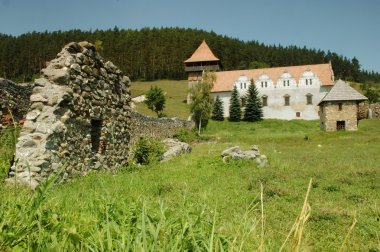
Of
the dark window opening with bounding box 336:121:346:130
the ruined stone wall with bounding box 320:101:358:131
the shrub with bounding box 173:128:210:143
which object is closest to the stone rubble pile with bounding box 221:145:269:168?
the shrub with bounding box 173:128:210:143

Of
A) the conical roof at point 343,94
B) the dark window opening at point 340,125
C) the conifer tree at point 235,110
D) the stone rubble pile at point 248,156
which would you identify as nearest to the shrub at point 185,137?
the conical roof at point 343,94

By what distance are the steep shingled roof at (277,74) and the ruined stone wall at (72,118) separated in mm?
56964

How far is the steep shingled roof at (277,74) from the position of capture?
207 feet

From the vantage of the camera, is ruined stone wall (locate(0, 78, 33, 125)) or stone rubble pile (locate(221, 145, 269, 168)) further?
stone rubble pile (locate(221, 145, 269, 168))

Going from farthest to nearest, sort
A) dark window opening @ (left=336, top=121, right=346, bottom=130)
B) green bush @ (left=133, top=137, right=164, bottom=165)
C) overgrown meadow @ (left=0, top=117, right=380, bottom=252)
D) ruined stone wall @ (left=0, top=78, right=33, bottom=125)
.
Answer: dark window opening @ (left=336, top=121, right=346, bottom=130) < green bush @ (left=133, top=137, right=164, bottom=165) < ruined stone wall @ (left=0, top=78, right=33, bottom=125) < overgrown meadow @ (left=0, top=117, right=380, bottom=252)

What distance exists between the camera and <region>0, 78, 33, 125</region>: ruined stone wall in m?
11.4

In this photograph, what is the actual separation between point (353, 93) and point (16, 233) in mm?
45119

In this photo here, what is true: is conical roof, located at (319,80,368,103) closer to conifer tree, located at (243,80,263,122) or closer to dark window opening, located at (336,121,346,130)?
dark window opening, located at (336,121,346,130)

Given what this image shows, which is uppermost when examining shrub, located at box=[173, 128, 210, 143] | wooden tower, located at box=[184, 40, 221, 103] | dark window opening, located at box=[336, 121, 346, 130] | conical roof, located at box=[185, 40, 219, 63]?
conical roof, located at box=[185, 40, 219, 63]

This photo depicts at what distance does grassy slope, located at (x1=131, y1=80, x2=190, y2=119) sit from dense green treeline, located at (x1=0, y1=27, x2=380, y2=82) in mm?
8685

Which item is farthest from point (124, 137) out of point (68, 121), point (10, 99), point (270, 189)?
point (270, 189)

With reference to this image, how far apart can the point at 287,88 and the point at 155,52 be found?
65.6 metres

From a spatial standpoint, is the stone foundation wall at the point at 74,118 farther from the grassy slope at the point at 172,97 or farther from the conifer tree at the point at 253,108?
the grassy slope at the point at 172,97

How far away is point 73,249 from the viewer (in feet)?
7.55
